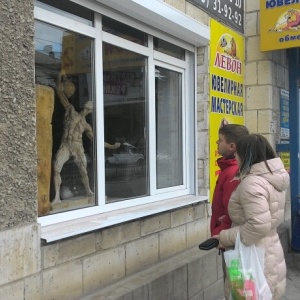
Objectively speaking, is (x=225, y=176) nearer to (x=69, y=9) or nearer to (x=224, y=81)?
(x=69, y=9)

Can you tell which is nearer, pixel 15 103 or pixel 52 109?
pixel 15 103

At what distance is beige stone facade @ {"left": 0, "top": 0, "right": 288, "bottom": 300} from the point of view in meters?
2.38

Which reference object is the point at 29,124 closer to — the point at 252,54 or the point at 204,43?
the point at 204,43

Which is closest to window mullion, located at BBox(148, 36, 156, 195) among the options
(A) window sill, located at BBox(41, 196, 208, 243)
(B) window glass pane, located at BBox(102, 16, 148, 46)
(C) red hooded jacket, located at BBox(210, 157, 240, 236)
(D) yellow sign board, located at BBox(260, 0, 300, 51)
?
(B) window glass pane, located at BBox(102, 16, 148, 46)

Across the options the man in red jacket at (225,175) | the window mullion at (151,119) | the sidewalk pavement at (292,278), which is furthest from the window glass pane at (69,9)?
the sidewalk pavement at (292,278)

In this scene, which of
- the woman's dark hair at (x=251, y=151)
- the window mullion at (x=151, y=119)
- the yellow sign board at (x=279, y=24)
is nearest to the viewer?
the woman's dark hair at (x=251, y=151)

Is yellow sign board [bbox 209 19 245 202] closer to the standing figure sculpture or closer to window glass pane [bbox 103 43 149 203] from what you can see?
window glass pane [bbox 103 43 149 203]

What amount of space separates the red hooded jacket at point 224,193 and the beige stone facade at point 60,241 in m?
0.78

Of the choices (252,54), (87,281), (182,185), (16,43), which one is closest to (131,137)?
(182,185)

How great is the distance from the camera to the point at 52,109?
118 inches

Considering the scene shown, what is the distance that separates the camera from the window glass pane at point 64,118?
2.94 meters

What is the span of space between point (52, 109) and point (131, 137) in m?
1.04

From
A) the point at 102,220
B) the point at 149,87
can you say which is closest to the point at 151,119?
the point at 149,87

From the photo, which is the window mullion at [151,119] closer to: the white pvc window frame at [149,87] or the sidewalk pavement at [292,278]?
the white pvc window frame at [149,87]
